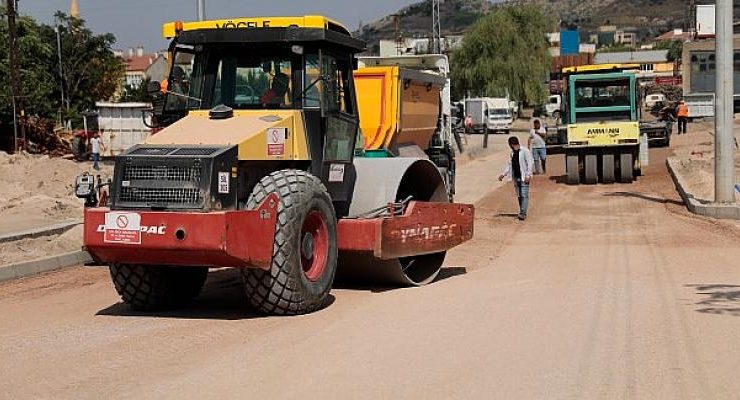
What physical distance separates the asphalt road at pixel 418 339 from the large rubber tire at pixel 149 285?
0.67 ft

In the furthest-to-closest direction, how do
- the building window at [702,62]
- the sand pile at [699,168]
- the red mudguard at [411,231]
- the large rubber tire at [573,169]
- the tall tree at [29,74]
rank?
the building window at [702,62] → the tall tree at [29,74] → the large rubber tire at [573,169] → the sand pile at [699,168] → the red mudguard at [411,231]

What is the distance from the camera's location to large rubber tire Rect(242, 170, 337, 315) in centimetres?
→ 862

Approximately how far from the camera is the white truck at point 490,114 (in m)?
61.5

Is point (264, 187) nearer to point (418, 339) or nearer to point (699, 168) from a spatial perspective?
point (418, 339)

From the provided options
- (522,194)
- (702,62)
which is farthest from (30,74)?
(702,62)

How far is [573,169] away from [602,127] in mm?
1376

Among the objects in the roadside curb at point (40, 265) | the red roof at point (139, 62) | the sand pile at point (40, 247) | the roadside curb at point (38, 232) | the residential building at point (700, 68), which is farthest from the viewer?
the red roof at point (139, 62)

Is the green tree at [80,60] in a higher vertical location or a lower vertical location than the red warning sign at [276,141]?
higher

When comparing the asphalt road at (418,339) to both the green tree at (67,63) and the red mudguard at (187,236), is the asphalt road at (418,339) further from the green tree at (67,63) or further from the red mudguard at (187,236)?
the green tree at (67,63)

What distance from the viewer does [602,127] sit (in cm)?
2700

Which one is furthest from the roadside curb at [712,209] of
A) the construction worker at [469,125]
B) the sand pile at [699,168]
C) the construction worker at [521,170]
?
the construction worker at [469,125]

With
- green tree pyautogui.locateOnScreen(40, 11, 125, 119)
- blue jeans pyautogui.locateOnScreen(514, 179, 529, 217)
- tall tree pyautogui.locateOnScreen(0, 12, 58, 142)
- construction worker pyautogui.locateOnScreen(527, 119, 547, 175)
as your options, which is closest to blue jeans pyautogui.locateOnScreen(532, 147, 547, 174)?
construction worker pyautogui.locateOnScreen(527, 119, 547, 175)

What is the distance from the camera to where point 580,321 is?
28.4 ft

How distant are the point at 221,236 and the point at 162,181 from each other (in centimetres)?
76
